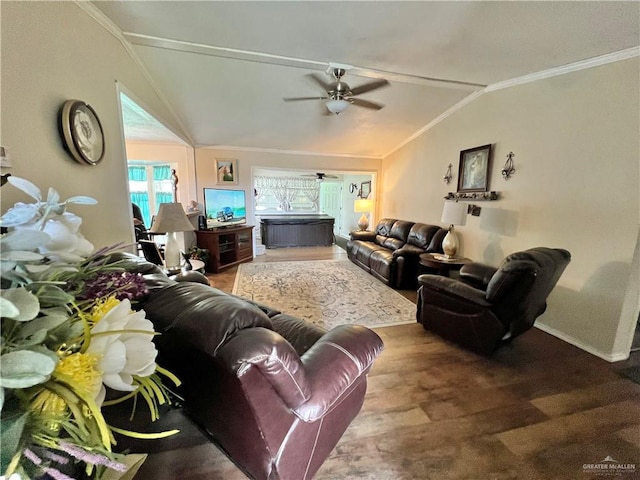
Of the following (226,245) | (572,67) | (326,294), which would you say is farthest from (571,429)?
(226,245)

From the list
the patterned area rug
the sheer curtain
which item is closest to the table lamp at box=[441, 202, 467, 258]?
the patterned area rug

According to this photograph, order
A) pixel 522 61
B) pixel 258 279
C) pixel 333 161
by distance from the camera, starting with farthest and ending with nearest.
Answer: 1. pixel 333 161
2. pixel 258 279
3. pixel 522 61

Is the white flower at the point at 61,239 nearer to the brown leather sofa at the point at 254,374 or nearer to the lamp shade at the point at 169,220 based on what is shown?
the brown leather sofa at the point at 254,374

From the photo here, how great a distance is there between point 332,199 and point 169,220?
759 cm

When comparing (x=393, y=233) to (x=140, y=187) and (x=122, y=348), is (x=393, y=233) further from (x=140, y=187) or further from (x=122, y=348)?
(x=140, y=187)

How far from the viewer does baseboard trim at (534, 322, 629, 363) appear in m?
2.27

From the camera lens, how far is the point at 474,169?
369 centimetres

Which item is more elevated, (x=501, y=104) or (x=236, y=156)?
(x=501, y=104)

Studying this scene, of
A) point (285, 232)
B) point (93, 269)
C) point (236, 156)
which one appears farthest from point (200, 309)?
point (285, 232)

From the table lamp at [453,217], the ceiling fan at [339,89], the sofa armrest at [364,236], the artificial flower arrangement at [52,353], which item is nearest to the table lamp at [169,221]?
the ceiling fan at [339,89]

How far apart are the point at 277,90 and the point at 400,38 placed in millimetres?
1681

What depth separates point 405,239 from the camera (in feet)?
15.7

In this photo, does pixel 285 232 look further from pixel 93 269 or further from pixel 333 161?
pixel 93 269

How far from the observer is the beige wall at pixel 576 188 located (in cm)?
220
